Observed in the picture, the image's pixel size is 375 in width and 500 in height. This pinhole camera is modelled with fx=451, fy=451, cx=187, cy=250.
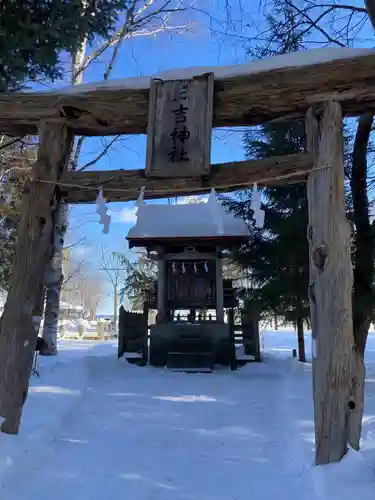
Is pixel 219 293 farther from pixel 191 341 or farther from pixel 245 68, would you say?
pixel 245 68

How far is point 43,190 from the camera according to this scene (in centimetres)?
503

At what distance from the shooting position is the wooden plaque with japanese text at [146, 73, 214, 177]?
4.86 m

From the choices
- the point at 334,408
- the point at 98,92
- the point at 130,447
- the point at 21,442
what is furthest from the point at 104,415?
the point at 98,92

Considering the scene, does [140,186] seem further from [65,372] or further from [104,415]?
[65,372]

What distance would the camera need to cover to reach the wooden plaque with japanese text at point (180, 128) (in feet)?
16.0

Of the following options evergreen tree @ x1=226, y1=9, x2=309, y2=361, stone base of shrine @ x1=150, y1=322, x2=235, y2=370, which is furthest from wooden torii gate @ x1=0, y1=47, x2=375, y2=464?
stone base of shrine @ x1=150, y1=322, x2=235, y2=370

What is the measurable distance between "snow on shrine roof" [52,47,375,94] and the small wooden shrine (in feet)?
19.8

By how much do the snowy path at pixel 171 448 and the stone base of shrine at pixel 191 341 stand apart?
3.06 m

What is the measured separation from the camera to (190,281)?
1264 centimetres

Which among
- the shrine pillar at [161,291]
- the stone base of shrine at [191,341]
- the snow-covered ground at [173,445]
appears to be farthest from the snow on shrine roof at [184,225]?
the snow-covered ground at [173,445]

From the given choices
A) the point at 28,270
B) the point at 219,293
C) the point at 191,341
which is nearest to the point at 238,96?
the point at 28,270

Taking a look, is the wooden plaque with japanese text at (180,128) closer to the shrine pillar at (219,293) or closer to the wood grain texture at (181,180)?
the wood grain texture at (181,180)

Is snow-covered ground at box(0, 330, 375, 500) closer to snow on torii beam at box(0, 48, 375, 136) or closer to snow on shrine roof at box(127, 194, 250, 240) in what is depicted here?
snow on torii beam at box(0, 48, 375, 136)

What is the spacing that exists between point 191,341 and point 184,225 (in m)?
3.07
